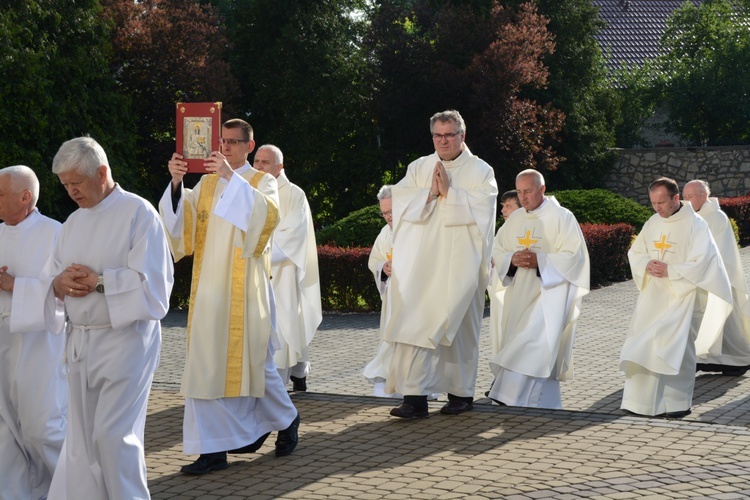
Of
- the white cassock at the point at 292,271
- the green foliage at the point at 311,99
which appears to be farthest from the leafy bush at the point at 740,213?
the white cassock at the point at 292,271

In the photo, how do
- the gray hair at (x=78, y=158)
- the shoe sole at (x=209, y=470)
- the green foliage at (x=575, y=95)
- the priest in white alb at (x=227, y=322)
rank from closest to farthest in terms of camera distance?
the gray hair at (x=78, y=158) → the shoe sole at (x=209, y=470) → the priest in white alb at (x=227, y=322) → the green foliage at (x=575, y=95)

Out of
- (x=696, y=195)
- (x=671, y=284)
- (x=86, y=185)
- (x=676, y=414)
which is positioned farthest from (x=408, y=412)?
(x=696, y=195)

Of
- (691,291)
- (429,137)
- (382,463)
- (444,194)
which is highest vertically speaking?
(429,137)

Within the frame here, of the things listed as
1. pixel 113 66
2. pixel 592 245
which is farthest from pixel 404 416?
pixel 113 66

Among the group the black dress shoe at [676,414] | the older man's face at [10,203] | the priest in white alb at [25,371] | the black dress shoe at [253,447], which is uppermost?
the older man's face at [10,203]

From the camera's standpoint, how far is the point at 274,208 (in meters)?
7.37

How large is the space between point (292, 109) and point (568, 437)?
62.8 feet

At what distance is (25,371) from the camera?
6.68m

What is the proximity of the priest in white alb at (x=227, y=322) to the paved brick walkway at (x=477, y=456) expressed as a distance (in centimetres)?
23

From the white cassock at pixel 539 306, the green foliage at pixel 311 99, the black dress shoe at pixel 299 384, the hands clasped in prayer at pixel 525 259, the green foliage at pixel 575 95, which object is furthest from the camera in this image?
the green foliage at pixel 575 95

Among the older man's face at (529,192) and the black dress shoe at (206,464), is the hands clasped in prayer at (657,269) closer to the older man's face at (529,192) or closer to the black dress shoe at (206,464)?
the older man's face at (529,192)

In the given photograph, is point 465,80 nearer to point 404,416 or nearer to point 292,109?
point 292,109

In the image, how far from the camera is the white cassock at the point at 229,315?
714 centimetres

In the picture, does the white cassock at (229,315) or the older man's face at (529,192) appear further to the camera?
the older man's face at (529,192)
